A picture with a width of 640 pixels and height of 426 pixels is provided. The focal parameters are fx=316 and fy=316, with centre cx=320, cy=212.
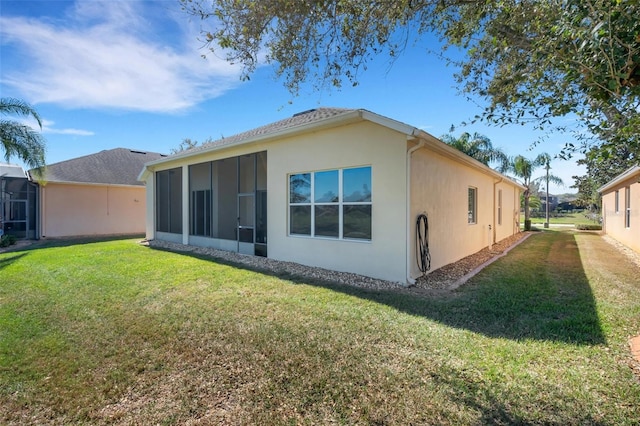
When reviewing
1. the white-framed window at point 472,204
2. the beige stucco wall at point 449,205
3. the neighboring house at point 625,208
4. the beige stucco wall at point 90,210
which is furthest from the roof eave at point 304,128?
the beige stucco wall at point 90,210

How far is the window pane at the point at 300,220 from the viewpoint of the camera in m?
8.94

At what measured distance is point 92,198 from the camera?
63.2 ft

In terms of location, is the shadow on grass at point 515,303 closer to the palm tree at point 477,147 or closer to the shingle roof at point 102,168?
the shingle roof at point 102,168

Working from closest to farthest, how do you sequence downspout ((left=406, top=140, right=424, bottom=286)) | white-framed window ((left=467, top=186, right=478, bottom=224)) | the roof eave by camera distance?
downspout ((left=406, top=140, right=424, bottom=286))
the roof eave
white-framed window ((left=467, top=186, right=478, bottom=224))

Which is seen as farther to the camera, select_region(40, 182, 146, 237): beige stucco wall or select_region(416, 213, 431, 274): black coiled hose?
select_region(40, 182, 146, 237): beige stucco wall

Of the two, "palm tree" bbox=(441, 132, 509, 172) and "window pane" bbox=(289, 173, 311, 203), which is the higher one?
"palm tree" bbox=(441, 132, 509, 172)

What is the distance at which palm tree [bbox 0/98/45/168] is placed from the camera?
12.6 m

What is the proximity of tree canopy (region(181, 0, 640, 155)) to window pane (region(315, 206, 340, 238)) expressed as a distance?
3431 mm

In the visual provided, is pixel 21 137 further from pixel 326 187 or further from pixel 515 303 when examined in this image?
pixel 515 303

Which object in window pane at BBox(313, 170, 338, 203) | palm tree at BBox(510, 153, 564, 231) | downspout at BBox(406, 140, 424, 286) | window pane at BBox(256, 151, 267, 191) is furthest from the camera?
palm tree at BBox(510, 153, 564, 231)

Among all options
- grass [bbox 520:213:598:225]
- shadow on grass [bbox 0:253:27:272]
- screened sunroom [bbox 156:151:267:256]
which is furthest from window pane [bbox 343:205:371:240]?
grass [bbox 520:213:598:225]

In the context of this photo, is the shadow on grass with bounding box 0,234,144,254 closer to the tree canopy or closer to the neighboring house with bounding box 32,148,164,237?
the neighboring house with bounding box 32,148,164,237

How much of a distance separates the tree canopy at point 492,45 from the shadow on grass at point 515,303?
2.59 metres

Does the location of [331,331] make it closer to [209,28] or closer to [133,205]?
[209,28]
